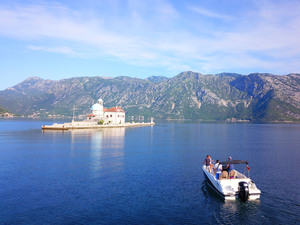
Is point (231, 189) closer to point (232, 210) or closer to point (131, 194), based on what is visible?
point (232, 210)

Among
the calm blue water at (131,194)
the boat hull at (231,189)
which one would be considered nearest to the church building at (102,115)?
the calm blue water at (131,194)

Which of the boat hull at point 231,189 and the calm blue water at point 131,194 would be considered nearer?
the calm blue water at point 131,194

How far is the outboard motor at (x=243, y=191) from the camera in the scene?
3084 cm

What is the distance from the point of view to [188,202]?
31281 millimetres

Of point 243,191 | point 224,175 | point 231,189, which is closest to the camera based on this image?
point 243,191

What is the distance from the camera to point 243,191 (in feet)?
102

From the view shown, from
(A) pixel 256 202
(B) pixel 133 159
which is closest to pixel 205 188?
(A) pixel 256 202

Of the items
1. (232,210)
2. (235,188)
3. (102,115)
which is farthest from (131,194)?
(102,115)

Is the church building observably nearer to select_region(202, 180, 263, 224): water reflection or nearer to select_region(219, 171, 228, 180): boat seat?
select_region(219, 171, 228, 180): boat seat

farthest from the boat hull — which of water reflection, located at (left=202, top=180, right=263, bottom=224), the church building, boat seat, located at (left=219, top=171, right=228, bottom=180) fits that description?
the church building

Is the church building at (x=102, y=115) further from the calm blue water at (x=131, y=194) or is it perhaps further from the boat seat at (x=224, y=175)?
the boat seat at (x=224, y=175)

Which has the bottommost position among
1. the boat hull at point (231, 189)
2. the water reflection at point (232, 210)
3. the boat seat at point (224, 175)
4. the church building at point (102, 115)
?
the water reflection at point (232, 210)

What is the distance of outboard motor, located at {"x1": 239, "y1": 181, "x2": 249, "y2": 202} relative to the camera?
30844mm

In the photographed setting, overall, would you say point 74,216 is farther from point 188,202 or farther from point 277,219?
point 277,219
